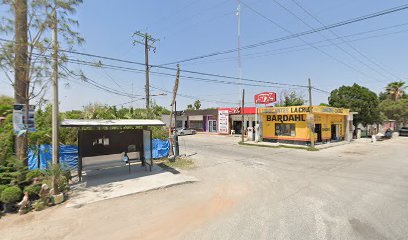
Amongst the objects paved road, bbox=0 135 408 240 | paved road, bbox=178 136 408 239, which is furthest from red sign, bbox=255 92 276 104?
paved road, bbox=0 135 408 240

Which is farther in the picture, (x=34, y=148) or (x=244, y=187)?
(x=34, y=148)

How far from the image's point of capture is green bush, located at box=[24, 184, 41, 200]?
6.70m

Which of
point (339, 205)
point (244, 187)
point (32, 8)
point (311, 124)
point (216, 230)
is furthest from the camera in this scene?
point (311, 124)

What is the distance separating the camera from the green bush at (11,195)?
617cm

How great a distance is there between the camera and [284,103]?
42.9 metres

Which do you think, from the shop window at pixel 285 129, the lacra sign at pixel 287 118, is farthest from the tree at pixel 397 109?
the shop window at pixel 285 129

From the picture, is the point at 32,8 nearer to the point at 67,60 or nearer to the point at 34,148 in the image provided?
the point at 67,60

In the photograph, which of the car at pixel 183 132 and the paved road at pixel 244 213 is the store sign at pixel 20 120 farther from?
the car at pixel 183 132

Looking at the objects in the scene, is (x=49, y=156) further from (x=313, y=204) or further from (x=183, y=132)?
(x=183, y=132)

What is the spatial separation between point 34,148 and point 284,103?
135 feet

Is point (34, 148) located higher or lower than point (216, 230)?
higher

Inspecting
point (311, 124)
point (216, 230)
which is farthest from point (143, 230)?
point (311, 124)

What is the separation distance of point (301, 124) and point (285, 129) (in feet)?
6.46

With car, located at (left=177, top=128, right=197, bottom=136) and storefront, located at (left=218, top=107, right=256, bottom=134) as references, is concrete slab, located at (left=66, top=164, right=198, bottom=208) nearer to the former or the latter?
car, located at (left=177, top=128, right=197, bottom=136)
